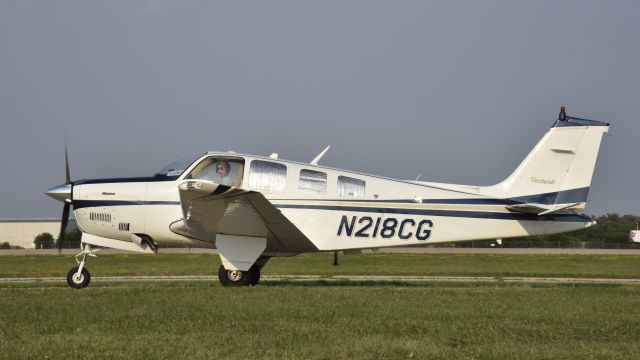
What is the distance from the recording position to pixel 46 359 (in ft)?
23.8

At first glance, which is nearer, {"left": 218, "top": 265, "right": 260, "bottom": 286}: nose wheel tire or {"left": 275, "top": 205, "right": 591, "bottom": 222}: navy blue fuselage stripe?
{"left": 218, "top": 265, "right": 260, "bottom": 286}: nose wheel tire

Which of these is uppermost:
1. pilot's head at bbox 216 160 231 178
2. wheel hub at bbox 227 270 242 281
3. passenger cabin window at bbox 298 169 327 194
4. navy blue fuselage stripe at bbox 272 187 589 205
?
pilot's head at bbox 216 160 231 178

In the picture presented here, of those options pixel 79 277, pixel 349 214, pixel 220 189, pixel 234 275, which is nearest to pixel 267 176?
pixel 349 214

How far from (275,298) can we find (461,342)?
182 inches

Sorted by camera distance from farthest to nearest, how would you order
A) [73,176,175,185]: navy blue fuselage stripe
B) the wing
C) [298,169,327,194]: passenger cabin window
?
[73,176,175,185]: navy blue fuselage stripe < [298,169,327,194]: passenger cabin window < the wing

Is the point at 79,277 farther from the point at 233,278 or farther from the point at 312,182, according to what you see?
the point at 312,182

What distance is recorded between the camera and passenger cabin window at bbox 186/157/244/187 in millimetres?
14945

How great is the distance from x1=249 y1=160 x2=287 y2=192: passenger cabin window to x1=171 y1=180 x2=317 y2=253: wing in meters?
0.83

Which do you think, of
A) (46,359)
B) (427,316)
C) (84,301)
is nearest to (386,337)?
(427,316)

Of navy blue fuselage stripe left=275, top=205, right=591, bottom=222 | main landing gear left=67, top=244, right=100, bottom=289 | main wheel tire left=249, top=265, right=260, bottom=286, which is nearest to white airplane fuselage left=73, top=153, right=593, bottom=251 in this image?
navy blue fuselage stripe left=275, top=205, right=591, bottom=222

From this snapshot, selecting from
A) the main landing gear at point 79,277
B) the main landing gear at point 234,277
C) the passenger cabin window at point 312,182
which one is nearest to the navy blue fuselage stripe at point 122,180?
the main landing gear at point 79,277

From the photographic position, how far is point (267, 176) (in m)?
15.1

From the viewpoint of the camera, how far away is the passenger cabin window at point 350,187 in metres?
15.3

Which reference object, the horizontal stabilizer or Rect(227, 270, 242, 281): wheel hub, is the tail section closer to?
the horizontal stabilizer
